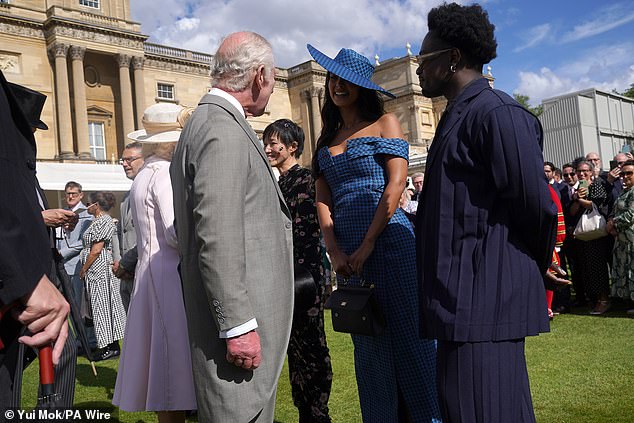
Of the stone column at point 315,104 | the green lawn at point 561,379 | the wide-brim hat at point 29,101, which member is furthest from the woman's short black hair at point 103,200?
the stone column at point 315,104

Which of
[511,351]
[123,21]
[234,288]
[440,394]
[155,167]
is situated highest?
[123,21]

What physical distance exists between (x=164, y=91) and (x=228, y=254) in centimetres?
3886

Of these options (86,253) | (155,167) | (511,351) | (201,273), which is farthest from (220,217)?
(86,253)

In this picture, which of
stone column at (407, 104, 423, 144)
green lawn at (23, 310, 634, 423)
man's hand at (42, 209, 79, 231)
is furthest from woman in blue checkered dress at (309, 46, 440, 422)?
stone column at (407, 104, 423, 144)

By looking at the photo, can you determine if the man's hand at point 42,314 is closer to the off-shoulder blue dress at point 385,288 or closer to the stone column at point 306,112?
the off-shoulder blue dress at point 385,288

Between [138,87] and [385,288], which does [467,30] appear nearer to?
[385,288]

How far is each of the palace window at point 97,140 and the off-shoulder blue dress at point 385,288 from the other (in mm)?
35177

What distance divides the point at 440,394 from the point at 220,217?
1.20 metres

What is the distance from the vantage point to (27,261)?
5.29 feet

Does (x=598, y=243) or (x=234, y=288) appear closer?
(x=234, y=288)

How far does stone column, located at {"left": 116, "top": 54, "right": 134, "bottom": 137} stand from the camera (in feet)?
114

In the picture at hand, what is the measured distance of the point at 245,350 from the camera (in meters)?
2.28

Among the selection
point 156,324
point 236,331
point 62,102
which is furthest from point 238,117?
point 62,102

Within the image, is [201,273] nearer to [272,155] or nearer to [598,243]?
[272,155]
